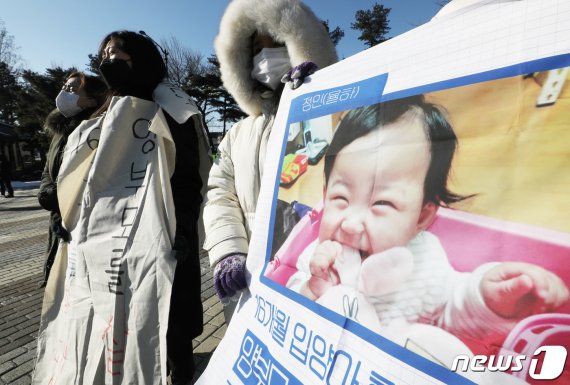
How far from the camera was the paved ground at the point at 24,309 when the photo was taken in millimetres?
2330

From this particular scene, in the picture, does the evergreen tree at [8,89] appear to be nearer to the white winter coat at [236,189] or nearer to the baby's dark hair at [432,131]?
the white winter coat at [236,189]

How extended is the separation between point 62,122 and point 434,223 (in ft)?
8.66

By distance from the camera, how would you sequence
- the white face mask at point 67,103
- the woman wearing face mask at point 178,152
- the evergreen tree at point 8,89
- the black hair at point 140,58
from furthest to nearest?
the evergreen tree at point 8,89 → the white face mask at point 67,103 → the black hair at point 140,58 → the woman wearing face mask at point 178,152

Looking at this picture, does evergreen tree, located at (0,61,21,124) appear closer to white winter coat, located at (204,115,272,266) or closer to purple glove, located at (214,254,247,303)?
white winter coat, located at (204,115,272,266)

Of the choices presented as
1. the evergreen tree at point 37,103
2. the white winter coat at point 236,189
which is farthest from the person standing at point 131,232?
the evergreen tree at point 37,103

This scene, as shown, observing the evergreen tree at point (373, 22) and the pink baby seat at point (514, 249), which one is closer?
the pink baby seat at point (514, 249)

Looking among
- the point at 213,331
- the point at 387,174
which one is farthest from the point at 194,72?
the point at 387,174

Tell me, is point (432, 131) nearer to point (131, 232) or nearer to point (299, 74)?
point (299, 74)

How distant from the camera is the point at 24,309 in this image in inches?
128

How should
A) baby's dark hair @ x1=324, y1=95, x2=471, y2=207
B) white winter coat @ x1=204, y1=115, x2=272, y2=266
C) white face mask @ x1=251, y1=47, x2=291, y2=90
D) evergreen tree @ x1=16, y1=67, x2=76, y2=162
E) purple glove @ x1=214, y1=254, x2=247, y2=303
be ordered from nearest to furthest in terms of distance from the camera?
baby's dark hair @ x1=324, y1=95, x2=471, y2=207, purple glove @ x1=214, y1=254, x2=247, y2=303, white winter coat @ x1=204, y1=115, x2=272, y2=266, white face mask @ x1=251, y1=47, x2=291, y2=90, evergreen tree @ x1=16, y1=67, x2=76, y2=162

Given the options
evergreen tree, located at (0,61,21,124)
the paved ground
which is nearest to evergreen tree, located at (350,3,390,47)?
the paved ground

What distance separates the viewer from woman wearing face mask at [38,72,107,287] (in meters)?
2.08

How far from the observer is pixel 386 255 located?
0.59m

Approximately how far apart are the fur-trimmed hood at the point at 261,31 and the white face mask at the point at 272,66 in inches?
1.8
